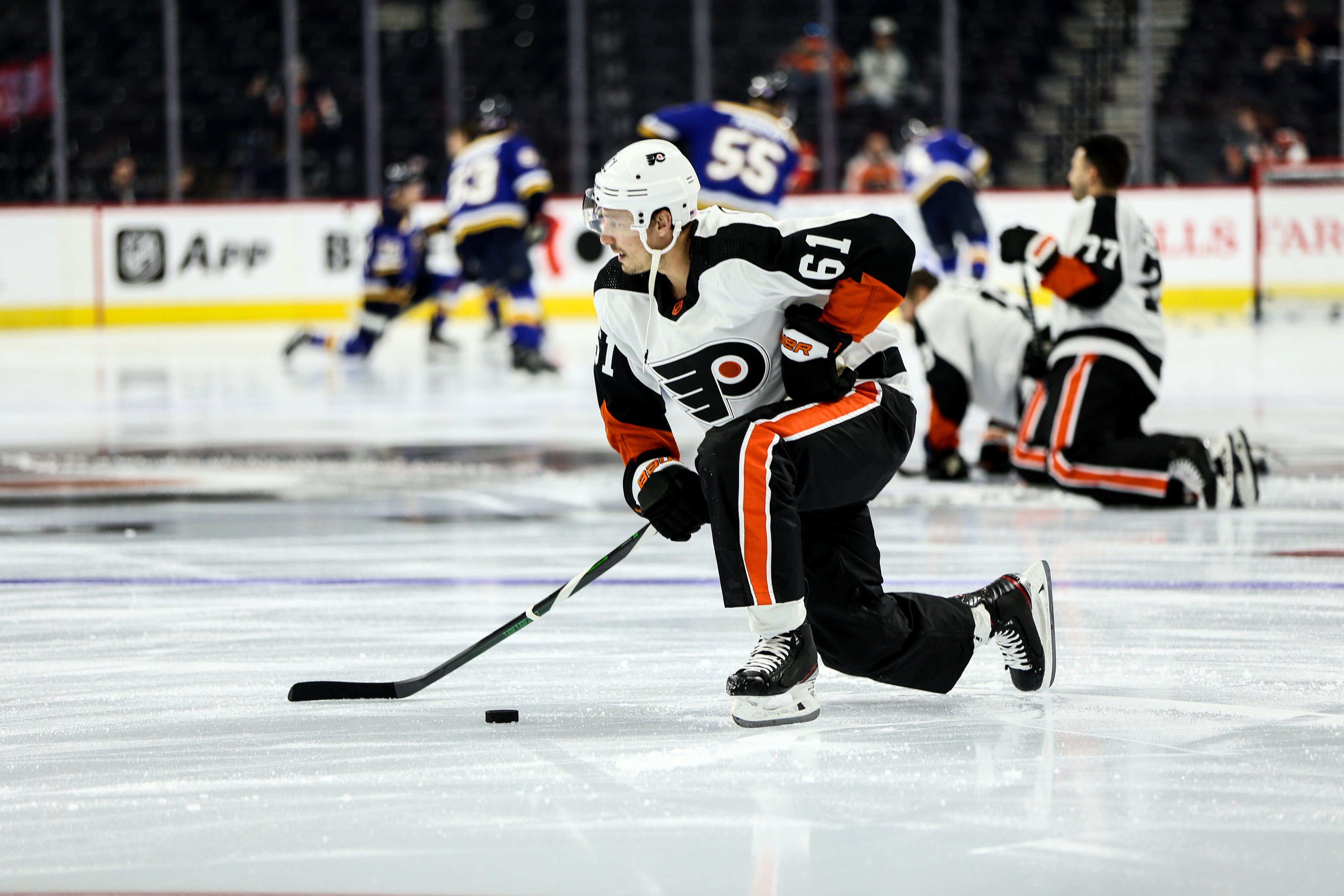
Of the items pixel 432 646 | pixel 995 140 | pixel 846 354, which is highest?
pixel 995 140

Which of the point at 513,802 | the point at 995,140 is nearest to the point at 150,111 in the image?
the point at 995,140

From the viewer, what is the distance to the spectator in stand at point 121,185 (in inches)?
546

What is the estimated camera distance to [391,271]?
419 inches

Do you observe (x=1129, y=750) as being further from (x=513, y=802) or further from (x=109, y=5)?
→ (x=109, y=5)

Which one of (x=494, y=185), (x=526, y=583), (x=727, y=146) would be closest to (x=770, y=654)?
(x=526, y=583)

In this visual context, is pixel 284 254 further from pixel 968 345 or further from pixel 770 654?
pixel 770 654

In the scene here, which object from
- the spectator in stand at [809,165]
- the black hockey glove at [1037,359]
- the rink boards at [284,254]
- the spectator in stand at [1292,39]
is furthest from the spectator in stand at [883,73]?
the black hockey glove at [1037,359]

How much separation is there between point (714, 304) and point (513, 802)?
32.4 inches

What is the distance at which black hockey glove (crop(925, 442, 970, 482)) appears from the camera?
215 inches

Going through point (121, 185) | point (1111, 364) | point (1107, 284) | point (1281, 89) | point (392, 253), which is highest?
point (1281, 89)

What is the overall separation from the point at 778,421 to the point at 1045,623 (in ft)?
1.89

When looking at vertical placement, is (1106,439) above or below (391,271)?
below

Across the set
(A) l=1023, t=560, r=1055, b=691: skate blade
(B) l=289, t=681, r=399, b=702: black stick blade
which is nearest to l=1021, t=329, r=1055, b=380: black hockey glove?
(A) l=1023, t=560, r=1055, b=691: skate blade

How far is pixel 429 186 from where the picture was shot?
14.8 metres
